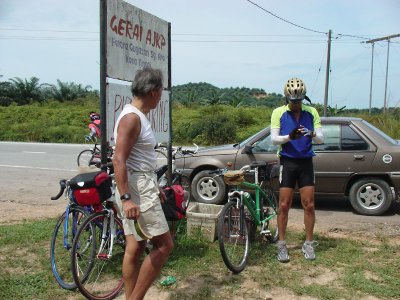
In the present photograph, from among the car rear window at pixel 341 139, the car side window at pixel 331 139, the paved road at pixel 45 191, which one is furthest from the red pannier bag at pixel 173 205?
the car side window at pixel 331 139

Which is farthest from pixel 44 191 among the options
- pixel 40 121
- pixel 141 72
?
pixel 40 121

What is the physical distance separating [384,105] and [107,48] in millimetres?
17412

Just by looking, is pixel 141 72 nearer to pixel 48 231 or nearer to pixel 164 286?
pixel 164 286

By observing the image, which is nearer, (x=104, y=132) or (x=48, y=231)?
(x=104, y=132)

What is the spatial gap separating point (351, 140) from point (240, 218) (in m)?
3.34

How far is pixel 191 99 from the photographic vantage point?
127 feet

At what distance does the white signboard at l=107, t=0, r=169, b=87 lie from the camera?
4.63m

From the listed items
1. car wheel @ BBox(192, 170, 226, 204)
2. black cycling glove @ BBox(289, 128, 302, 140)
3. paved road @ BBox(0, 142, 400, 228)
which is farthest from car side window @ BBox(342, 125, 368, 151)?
black cycling glove @ BBox(289, 128, 302, 140)

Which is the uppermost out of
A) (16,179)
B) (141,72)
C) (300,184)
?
(141,72)

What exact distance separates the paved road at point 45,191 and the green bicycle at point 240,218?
→ 64.1 inches

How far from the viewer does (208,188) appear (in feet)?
25.0

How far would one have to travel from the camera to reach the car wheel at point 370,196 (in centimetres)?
695

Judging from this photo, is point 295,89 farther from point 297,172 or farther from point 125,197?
point 125,197

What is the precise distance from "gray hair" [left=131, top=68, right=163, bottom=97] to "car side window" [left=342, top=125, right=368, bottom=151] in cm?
479
